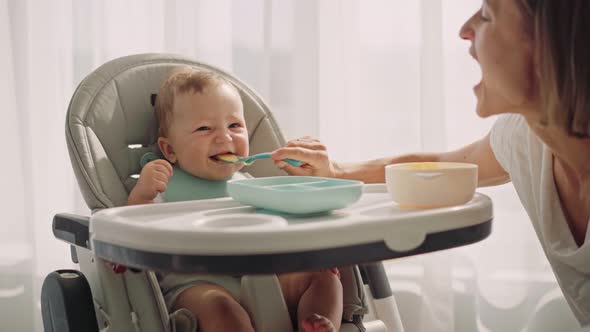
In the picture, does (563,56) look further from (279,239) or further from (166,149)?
(166,149)

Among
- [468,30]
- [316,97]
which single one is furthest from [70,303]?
[316,97]

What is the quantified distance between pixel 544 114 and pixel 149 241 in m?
0.55

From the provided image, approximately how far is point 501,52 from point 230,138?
0.56 m

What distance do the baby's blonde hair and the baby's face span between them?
1cm

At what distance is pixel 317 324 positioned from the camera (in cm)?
108

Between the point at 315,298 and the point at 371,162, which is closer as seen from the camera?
the point at 315,298

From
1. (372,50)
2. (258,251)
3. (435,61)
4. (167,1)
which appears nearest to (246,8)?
(167,1)

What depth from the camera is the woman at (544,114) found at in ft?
2.78

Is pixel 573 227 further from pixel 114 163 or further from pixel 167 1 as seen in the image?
pixel 167 1

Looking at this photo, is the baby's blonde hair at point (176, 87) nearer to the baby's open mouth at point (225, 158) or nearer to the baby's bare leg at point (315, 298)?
the baby's open mouth at point (225, 158)

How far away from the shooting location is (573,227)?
1094mm

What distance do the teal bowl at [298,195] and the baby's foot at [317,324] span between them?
0.24 m

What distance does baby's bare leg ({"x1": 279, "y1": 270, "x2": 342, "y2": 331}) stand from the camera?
1.10 m

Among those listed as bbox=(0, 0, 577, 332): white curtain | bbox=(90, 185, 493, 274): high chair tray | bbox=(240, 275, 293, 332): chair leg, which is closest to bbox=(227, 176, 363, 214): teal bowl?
bbox=(90, 185, 493, 274): high chair tray
